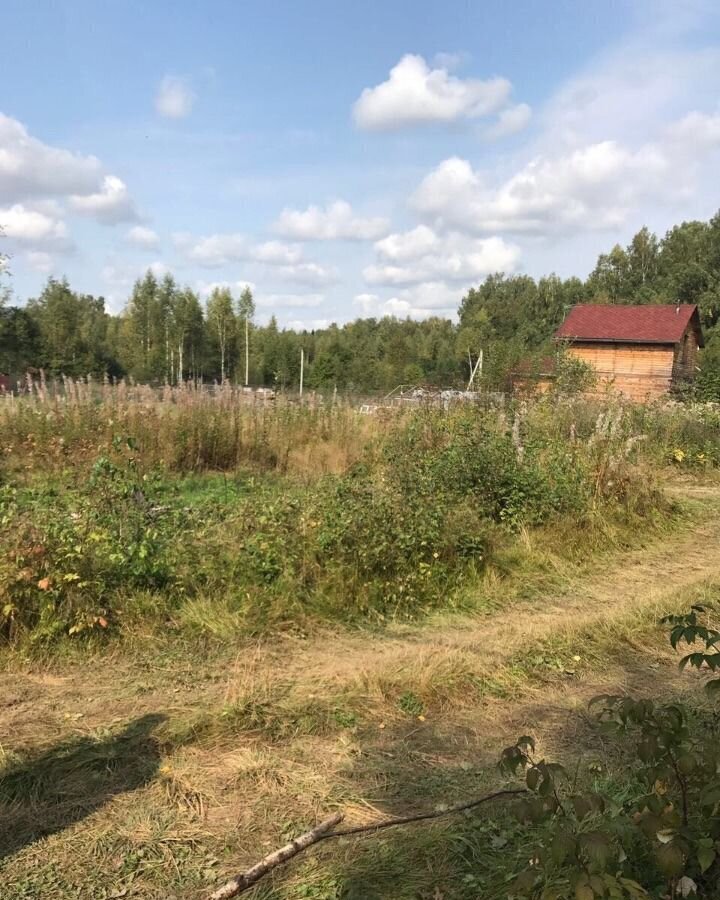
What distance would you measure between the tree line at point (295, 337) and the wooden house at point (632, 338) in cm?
609

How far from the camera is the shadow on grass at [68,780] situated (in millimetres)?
2555

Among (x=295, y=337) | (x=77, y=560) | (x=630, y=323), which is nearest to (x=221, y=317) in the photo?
→ (x=295, y=337)

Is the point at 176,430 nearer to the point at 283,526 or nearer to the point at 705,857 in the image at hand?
the point at 283,526

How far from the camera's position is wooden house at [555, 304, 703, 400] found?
105ft

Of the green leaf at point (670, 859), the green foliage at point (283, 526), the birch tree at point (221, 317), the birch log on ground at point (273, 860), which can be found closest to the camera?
the green leaf at point (670, 859)

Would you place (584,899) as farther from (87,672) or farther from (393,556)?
(393,556)

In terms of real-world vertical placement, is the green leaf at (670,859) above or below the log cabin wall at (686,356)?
below

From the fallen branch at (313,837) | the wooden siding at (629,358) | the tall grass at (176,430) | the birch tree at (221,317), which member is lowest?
the fallen branch at (313,837)

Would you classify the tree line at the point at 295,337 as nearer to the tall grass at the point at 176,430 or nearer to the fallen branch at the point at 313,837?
the tall grass at the point at 176,430

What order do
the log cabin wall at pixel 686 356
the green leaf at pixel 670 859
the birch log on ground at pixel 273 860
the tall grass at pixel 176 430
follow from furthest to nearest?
the log cabin wall at pixel 686 356, the tall grass at pixel 176 430, the birch log on ground at pixel 273 860, the green leaf at pixel 670 859

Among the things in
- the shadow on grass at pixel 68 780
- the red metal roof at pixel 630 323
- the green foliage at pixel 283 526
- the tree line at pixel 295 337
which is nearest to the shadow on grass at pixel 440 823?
the shadow on grass at pixel 68 780

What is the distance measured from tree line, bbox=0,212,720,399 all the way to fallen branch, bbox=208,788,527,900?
39591mm

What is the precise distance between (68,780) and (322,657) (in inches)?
64.3

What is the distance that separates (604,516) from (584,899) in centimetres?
605
